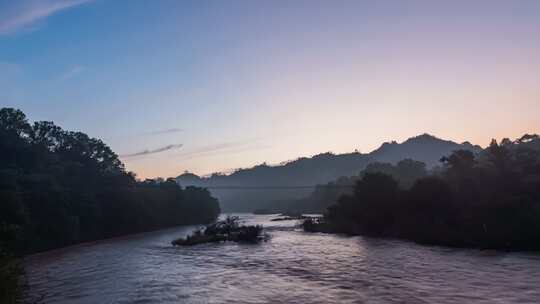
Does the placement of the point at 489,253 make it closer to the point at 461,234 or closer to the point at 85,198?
the point at 461,234

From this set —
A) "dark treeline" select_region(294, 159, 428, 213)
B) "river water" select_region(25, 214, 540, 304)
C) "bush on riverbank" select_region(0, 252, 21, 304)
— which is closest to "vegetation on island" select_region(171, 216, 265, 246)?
"river water" select_region(25, 214, 540, 304)

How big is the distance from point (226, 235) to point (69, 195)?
23343 mm

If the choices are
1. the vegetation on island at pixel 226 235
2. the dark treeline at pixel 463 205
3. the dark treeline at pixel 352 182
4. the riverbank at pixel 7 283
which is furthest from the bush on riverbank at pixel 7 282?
the dark treeline at pixel 352 182

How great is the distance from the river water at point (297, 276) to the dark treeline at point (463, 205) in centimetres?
338

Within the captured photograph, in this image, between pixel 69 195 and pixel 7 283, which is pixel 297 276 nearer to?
pixel 7 283

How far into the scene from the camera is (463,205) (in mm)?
45188

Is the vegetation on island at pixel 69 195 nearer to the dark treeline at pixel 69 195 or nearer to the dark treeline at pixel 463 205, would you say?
the dark treeline at pixel 69 195

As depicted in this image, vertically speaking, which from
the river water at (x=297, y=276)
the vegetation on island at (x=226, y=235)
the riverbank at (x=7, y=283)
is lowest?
the river water at (x=297, y=276)

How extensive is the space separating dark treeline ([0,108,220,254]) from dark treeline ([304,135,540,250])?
3357 cm

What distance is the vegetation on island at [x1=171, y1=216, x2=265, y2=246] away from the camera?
171 ft

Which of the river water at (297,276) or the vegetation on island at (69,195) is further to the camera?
the vegetation on island at (69,195)

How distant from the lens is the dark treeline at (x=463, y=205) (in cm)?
3791

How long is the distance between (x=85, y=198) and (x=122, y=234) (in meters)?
10.8

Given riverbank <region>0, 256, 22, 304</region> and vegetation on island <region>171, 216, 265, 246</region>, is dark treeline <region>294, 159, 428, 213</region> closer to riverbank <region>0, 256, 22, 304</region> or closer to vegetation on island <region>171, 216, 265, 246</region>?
vegetation on island <region>171, 216, 265, 246</region>
